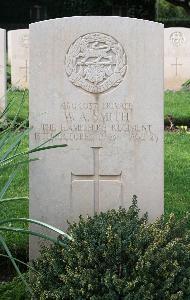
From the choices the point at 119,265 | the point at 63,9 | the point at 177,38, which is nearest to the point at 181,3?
the point at 63,9

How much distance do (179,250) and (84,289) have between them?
1.68 ft

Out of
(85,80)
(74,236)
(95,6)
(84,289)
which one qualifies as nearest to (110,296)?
(84,289)

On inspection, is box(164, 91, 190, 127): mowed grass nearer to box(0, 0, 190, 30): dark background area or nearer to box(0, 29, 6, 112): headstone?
box(0, 29, 6, 112): headstone

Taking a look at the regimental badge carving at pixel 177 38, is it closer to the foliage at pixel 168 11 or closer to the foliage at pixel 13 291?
the foliage at pixel 13 291

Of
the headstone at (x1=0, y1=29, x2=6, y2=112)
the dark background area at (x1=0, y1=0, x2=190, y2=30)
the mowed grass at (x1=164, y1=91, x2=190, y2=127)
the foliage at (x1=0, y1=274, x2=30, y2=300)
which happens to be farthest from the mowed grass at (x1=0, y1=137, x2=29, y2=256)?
the dark background area at (x1=0, y1=0, x2=190, y2=30)

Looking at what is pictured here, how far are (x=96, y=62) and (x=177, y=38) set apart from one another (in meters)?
10.1

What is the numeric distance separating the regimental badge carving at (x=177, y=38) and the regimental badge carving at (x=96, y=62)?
9951 mm

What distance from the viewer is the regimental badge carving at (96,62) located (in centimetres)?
434

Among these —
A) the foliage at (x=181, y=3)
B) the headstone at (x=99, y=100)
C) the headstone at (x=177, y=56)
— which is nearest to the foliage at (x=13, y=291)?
the headstone at (x=99, y=100)

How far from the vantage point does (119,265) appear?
3.58m

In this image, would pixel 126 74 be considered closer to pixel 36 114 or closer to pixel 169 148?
pixel 36 114

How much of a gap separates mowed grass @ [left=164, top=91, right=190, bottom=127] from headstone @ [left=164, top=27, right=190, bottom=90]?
1016 millimetres

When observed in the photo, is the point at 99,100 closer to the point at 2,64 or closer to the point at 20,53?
the point at 2,64

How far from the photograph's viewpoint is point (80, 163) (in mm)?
4426
